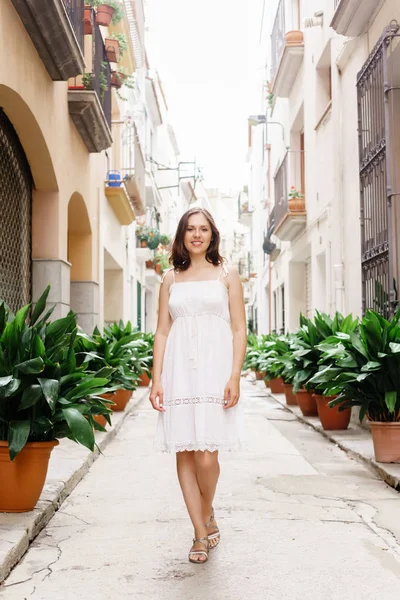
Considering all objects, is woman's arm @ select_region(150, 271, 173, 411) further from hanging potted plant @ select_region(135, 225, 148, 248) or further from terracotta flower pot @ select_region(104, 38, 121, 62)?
hanging potted plant @ select_region(135, 225, 148, 248)

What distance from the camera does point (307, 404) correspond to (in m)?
10.5

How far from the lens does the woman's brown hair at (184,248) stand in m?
4.24

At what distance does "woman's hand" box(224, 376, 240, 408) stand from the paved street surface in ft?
2.53

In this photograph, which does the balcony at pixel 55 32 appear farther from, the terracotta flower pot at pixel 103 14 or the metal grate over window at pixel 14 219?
the terracotta flower pot at pixel 103 14

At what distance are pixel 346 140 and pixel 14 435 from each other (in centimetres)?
747

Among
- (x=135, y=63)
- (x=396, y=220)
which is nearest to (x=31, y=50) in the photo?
(x=396, y=220)

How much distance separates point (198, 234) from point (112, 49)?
30.1 feet

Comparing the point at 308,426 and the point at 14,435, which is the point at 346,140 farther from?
the point at 14,435

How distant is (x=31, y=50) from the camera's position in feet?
25.8

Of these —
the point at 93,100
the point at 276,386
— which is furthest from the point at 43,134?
the point at 276,386

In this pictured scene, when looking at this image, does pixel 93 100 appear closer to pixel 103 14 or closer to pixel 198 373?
pixel 103 14

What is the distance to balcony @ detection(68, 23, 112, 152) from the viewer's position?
1030cm

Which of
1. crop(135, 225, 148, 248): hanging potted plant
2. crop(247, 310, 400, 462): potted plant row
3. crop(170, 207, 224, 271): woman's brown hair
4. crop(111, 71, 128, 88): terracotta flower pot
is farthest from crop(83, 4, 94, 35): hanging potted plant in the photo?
crop(135, 225, 148, 248): hanging potted plant

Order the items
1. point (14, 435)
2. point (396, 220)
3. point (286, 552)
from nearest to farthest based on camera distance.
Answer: point (286, 552)
point (14, 435)
point (396, 220)
